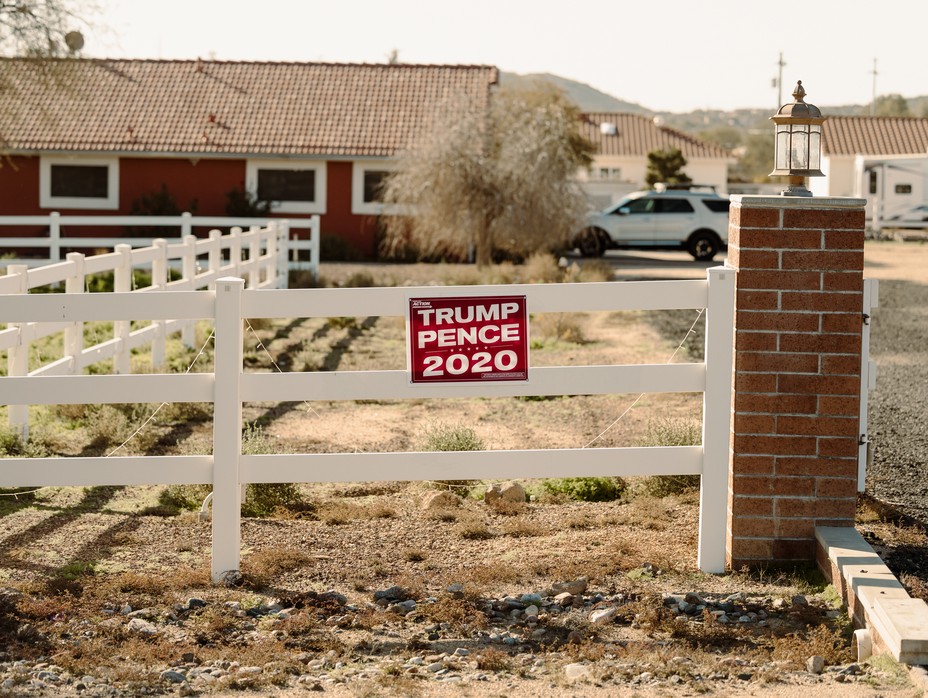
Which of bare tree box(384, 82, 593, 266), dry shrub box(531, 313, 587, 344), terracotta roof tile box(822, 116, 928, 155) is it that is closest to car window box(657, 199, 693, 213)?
bare tree box(384, 82, 593, 266)

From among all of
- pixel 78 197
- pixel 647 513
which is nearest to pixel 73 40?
pixel 78 197

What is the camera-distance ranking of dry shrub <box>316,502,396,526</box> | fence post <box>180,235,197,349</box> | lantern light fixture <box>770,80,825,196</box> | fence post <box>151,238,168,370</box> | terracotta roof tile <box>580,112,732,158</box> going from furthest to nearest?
terracotta roof tile <box>580,112,732,158</box> < fence post <box>180,235,197,349</box> < fence post <box>151,238,168,370</box> < dry shrub <box>316,502,396,526</box> < lantern light fixture <box>770,80,825,196</box>

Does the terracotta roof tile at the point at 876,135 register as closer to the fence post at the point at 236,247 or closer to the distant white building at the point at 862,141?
the distant white building at the point at 862,141

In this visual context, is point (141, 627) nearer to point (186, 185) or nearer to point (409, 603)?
point (409, 603)

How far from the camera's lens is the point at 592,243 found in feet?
108

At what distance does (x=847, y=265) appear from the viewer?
6.12 metres

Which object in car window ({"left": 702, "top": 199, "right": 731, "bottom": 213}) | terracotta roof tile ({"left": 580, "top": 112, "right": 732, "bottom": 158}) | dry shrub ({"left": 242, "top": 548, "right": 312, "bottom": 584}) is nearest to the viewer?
dry shrub ({"left": 242, "top": 548, "right": 312, "bottom": 584})

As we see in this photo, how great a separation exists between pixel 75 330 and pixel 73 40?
18.6m

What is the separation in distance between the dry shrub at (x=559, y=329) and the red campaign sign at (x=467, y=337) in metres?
10.1

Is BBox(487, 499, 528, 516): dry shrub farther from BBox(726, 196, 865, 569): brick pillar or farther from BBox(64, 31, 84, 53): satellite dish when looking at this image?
BBox(64, 31, 84, 53): satellite dish

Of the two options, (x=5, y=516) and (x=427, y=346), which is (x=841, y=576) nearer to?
(x=427, y=346)

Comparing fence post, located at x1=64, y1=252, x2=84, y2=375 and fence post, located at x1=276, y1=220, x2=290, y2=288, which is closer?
fence post, located at x1=64, y1=252, x2=84, y2=375

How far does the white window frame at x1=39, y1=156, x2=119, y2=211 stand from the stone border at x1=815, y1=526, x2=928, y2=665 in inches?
1166

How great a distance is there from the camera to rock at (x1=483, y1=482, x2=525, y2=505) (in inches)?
305
